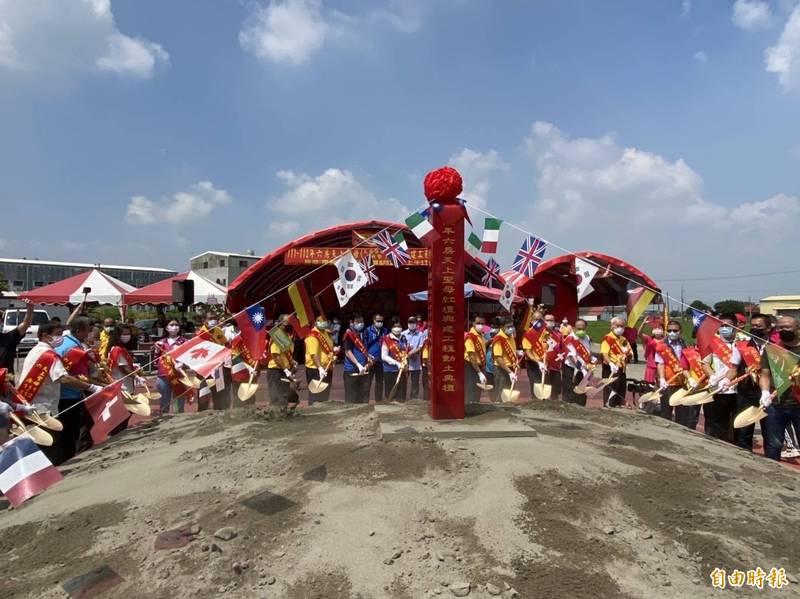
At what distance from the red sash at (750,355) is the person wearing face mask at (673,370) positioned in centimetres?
88

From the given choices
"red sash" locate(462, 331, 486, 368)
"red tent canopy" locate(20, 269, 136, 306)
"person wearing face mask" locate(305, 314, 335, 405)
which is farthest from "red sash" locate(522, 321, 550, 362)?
"red tent canopy" locate(20, 269, 136, 306)

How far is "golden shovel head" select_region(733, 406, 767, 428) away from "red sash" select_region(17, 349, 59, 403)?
7858 millimetres

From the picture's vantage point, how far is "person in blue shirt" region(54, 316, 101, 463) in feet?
20.0

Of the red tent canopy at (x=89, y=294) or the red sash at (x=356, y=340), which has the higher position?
the red tent canopy at (x=89, y=294)

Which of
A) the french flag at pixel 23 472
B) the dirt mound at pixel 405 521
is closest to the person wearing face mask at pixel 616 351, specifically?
the dirt mound at pixel 405 521

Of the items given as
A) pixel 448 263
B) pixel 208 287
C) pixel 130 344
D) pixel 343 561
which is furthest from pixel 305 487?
pixel 208 287

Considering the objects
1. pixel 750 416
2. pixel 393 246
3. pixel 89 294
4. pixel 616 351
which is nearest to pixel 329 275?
pixel 89 294

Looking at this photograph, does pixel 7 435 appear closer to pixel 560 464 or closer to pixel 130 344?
pixel 130 344

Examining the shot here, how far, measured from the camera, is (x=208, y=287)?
19.9m

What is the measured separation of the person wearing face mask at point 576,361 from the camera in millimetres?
8562

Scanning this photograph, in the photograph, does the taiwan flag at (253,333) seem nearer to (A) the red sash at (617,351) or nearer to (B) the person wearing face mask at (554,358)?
(B) the person wearing face mask at (554,358)

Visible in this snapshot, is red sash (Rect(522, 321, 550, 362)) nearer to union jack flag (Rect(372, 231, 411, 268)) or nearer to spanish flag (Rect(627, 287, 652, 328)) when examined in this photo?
spanish flag (Rect(627, 287, 652, 328))

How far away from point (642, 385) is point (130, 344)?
338 inches

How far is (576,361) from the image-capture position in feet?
28.1
